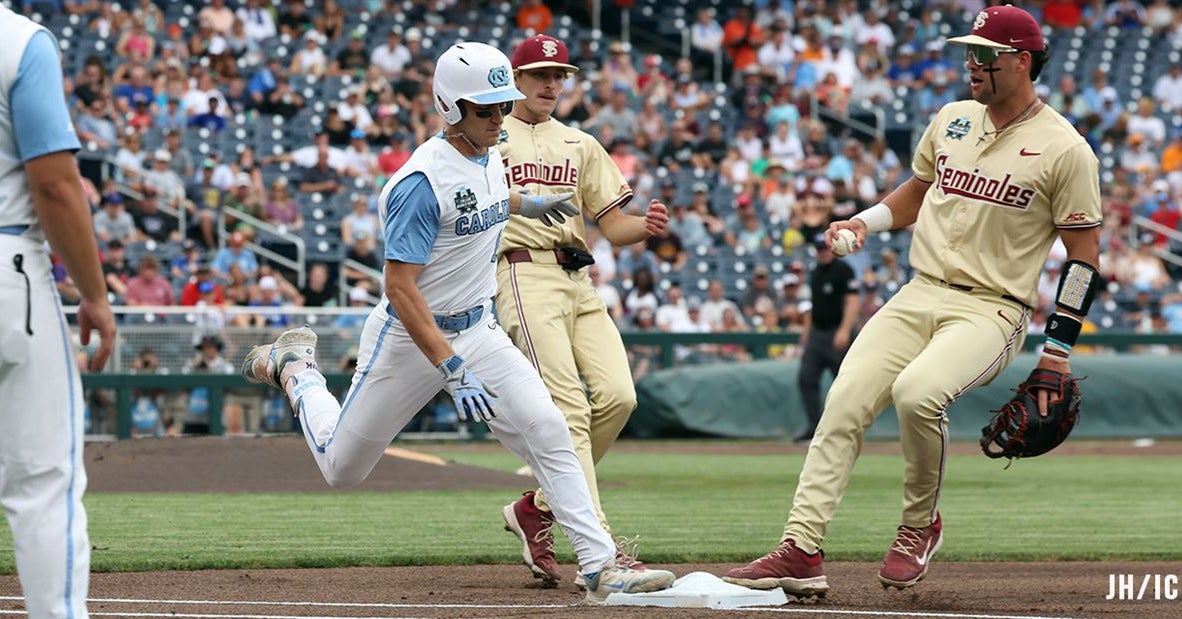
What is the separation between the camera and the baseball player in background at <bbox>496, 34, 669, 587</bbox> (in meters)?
7.43

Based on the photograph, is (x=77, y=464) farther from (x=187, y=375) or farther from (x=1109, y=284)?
(x=1109, y=284)

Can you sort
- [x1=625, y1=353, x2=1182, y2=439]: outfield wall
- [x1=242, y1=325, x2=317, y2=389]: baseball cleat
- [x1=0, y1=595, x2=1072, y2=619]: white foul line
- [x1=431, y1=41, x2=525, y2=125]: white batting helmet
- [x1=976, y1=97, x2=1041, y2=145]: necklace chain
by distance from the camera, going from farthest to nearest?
[x1=625, y1=353, x2=1182, y2=439]: outfield wall, [x1=242, y1=325, x2=317, y2=389]: baseball cleat, [x1=976, y1=97, x2=1041, y2=145]: necklace chain, [x1=431, y1=41, x2=525, y2=125]: white batting helmet, [x1=0, y1=595, x2=1072, y2=619]: white foul line

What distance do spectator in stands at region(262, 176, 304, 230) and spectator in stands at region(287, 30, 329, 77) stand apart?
2865mm

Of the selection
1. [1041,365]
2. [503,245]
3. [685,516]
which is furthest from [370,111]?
[1041,365]

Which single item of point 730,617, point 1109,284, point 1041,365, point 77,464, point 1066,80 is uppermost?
point 77,464

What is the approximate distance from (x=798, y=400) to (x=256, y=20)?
28.8 feet

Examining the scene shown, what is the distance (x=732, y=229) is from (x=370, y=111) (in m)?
4.82

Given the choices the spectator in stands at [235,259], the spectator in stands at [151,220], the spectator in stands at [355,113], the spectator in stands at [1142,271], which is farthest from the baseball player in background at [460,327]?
the spectator in stands at [1142,271]

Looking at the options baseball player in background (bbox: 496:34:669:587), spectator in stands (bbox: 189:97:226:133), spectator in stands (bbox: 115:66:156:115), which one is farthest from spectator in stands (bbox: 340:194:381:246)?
baseball player in background (bbox: 496:34:669:587)

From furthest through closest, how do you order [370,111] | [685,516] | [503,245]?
[370,111] → [685,516] → [503,245]

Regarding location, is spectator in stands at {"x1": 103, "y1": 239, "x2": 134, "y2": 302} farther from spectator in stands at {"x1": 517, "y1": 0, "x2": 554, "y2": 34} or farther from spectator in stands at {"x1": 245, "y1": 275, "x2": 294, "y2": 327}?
spectator in stands at {"x1": 517, "y1": 0, "x2": 554, "y2": 34}

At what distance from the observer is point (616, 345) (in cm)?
775

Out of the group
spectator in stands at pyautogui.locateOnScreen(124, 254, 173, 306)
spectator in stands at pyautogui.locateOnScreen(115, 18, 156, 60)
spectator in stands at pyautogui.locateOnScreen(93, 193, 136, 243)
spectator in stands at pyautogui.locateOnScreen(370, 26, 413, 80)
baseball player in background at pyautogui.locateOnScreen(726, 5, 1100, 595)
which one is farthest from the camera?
spectator in stands at pyautogui.locateOnScreen(370, 26, 413, 80)

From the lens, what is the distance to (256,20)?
890 inches
